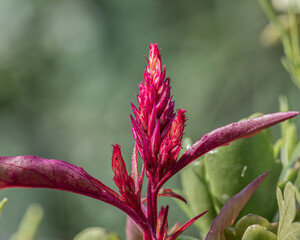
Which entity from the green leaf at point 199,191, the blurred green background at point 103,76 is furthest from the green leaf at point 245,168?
the blurred green background at point 103,76

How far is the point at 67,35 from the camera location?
178 cm

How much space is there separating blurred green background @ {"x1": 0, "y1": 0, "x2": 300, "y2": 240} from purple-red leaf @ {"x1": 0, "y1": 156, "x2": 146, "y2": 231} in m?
1.19

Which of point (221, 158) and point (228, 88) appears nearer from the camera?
point (221, 158)

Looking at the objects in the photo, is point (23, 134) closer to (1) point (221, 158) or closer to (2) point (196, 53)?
(2) point (196, 53)

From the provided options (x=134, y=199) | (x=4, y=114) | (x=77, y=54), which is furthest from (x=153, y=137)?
(x=4, y=114)

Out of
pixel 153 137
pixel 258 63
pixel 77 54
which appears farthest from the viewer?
pixel 77 54

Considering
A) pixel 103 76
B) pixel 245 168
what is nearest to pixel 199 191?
pixel 245 168

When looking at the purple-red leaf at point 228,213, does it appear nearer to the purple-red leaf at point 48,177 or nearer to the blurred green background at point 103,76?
the purple-red leaf at point 48,177

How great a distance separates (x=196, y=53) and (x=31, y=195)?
802 millimetres

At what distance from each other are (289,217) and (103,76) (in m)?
1.56

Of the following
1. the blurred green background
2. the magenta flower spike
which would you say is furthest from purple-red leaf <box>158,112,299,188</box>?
the blurred green background

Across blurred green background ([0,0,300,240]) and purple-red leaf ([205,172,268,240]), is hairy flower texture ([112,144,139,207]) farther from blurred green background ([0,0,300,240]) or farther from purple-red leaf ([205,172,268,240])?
blurred green background ([0,0,300,240])

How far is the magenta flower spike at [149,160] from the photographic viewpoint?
16 centimetres

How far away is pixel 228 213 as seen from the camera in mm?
168
